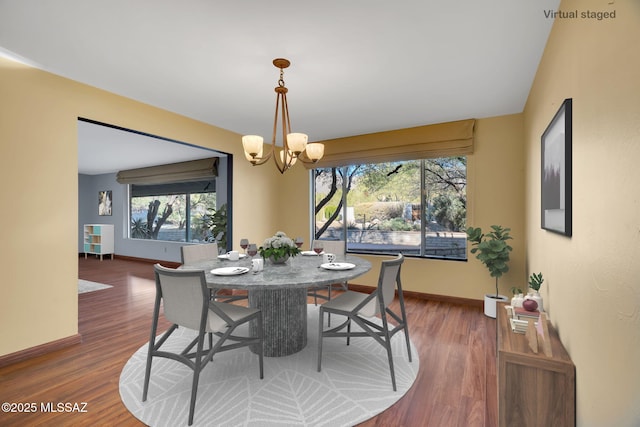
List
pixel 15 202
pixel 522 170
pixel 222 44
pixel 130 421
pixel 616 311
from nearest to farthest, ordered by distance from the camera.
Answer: pixel 616 311
pixel 130 421
pixel 222 44
pixel 15 202
pixel 522 170

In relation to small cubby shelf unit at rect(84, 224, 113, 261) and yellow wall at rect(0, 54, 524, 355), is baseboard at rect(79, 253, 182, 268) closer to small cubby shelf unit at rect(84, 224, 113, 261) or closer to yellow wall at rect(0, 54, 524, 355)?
small cubby shelf unit at rect(84, 224, 113, 261)

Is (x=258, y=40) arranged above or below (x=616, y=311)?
above

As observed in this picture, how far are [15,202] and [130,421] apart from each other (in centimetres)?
201

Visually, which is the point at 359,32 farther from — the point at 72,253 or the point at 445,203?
the point at 72,253

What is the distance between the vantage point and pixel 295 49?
216 cm

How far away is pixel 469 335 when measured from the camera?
9.36 ft

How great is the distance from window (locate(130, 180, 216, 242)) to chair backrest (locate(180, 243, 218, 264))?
3.14 m

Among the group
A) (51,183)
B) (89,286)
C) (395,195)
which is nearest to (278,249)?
(51,183)

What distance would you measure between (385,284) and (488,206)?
2.37 metres

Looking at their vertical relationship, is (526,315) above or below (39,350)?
above

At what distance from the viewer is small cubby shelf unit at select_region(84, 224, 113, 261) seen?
7.55 meters

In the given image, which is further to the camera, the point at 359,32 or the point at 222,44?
the point at 222,44

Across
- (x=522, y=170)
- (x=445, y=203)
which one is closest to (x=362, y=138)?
(x=445, y=203)

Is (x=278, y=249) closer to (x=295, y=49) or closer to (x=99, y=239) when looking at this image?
(x=295, y=49)
